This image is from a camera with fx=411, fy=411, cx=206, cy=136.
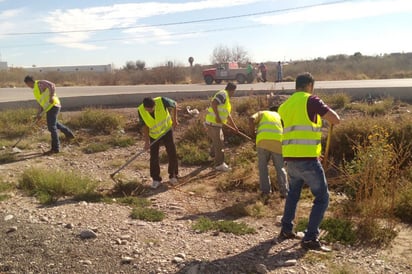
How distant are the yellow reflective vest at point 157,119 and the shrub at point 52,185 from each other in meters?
1.24

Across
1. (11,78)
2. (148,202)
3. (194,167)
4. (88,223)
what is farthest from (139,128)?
(11,78)

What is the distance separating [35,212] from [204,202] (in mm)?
2220

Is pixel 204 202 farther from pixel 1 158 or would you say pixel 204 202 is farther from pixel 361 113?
pixel 361 113

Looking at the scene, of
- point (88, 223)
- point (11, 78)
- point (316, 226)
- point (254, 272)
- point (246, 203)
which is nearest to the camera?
point (254, 272)

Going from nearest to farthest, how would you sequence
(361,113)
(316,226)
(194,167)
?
(316,226) → (194,167) → (361,113)

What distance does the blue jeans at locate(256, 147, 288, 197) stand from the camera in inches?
219

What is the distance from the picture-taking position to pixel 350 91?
1310 centimetres

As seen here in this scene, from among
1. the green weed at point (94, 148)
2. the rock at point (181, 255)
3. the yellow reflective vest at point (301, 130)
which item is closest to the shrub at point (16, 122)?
the green weed at point (94, 148)

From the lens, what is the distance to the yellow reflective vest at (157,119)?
6211 mm

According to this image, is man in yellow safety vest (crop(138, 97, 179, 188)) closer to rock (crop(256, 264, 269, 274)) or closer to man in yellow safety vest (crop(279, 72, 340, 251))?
man in yellow safety vest (crop(279, 72, 340, 251))

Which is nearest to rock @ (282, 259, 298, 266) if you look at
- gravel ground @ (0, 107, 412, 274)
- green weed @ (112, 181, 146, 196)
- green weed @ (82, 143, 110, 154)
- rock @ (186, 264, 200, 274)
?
gravel ground @ (0, 107, 412, 274)

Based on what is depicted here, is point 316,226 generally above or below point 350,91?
below

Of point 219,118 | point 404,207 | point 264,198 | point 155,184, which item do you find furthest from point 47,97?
point 404,207

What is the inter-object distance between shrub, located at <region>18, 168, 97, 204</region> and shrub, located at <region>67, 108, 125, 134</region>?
14.0 ft
